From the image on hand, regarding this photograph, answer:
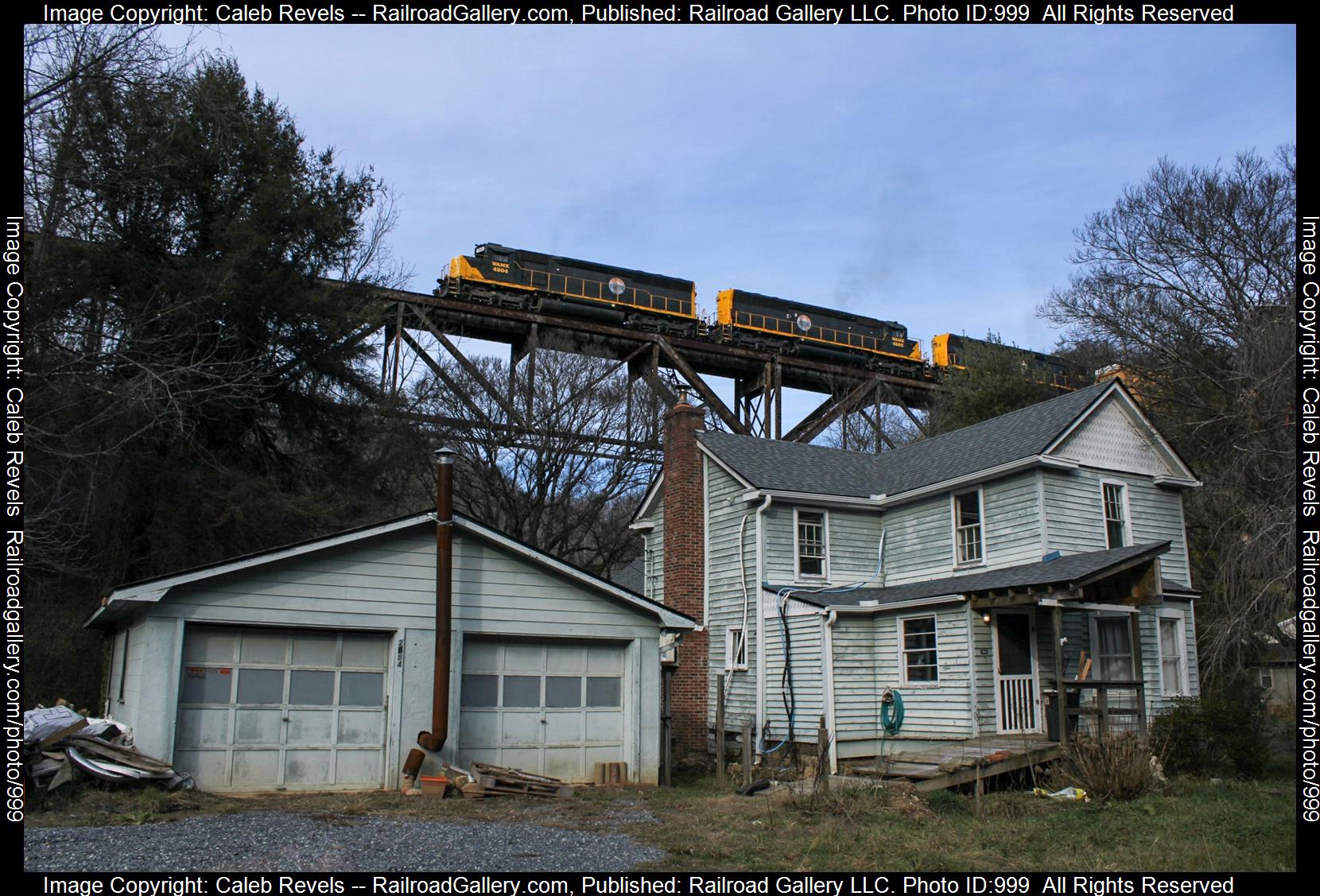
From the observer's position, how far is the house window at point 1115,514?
19.2m

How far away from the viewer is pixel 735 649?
20.7 m

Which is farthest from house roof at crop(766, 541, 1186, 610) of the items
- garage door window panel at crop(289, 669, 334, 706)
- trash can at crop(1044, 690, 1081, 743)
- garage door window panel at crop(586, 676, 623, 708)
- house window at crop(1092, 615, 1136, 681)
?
garage door window panel at crop(289, 669, 334, 706)

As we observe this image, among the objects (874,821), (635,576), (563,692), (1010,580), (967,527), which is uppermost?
(967,527)

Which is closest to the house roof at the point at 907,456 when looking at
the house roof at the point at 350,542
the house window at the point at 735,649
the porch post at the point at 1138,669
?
the house window at the point at 735,649

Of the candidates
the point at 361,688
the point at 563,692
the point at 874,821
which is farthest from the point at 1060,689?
the point at 361,688

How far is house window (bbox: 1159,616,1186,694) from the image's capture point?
727 inches

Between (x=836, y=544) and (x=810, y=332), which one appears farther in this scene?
(x=810, y=332)

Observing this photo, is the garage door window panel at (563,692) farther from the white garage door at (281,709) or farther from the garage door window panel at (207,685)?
the garage door window panel at (207,685)

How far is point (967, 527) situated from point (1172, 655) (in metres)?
4.21

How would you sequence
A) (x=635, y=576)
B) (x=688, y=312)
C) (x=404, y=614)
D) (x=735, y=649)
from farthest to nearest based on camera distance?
(x=688, y=312) < (x=635, y=576) < (x=735, y=649) < (x=404, y=614)

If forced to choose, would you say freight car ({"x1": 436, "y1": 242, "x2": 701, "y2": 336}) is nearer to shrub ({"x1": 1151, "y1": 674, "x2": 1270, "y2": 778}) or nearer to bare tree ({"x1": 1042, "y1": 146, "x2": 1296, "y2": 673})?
bare tree ({"x1": 1042, "y1": 146, "x2": 1296, "y2": 673})

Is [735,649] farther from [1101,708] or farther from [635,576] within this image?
[1101,708]

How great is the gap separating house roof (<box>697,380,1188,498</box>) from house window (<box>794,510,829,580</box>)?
59cm
